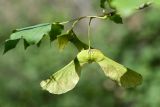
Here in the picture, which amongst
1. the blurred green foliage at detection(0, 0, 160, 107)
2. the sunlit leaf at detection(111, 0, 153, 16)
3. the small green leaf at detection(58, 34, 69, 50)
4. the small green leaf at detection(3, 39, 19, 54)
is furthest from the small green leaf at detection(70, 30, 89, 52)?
the blurred green foliage at detection(0, 0, 160, 107)

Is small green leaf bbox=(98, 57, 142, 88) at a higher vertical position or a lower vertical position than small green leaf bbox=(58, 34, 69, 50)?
lower

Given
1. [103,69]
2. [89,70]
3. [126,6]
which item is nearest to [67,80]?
[103,69]

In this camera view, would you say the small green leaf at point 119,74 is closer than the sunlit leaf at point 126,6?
No

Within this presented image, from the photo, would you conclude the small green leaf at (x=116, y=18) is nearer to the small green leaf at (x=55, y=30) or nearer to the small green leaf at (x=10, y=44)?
the small green leaf at (x=55, y=30)

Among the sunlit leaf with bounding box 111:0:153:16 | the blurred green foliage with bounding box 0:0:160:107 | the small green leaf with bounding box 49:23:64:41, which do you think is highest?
the sunlit leaf with bounding box 111:0:153:16

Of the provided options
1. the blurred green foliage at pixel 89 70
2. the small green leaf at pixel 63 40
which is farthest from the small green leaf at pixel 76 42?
the blurred green foliage at pixel 89 70

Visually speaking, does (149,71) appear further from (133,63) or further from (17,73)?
(17,73)

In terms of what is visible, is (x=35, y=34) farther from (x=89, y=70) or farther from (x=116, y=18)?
(x=89, y=70)

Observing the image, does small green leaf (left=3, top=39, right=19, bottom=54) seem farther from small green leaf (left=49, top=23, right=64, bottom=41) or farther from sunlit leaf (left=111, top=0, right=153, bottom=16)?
sunlit leaf (left=111, top=0, right=153, bottom=16)

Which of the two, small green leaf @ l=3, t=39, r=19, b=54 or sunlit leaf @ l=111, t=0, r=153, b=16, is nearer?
sunlit leaf @ l=111, t=0, r=153, b=16

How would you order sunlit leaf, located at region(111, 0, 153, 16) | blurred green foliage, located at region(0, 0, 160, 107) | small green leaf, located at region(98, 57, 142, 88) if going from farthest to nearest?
blurred green foliage, located at region(0, 0, 160, 107)
small green leaf, located at region(98, 57, 142, 88)
sunlit leaf, located at region(111, 0, 153, 16)
